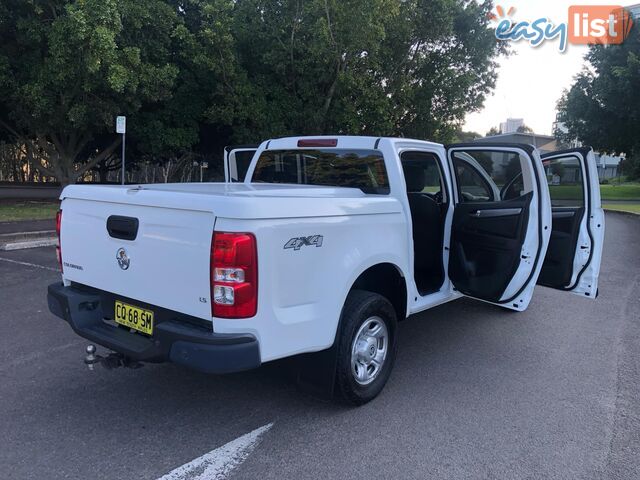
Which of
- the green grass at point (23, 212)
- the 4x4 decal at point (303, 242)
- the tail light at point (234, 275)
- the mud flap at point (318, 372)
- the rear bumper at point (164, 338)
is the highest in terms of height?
the 4x4 decal at point (303, 242)

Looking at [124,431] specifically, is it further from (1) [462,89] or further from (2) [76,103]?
(1) [462,89]

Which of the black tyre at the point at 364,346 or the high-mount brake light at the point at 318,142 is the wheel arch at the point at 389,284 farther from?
the high-mount brake light at the point at 318,142

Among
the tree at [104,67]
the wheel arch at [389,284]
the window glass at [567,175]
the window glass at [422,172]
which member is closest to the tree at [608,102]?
the tree at [104,67]

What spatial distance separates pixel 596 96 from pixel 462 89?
13593 millimetres

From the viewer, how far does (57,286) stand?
3.81 m

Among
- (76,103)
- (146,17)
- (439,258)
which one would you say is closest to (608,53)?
(146,17)

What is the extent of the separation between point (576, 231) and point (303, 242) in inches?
121

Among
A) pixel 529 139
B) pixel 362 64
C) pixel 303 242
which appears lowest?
pixel 303 242

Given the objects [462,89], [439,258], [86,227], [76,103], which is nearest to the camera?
[86,227]

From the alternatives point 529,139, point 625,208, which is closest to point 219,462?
point 529,139

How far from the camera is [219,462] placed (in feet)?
9.62

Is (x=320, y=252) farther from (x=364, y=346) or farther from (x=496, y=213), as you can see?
(x=496, y=213)

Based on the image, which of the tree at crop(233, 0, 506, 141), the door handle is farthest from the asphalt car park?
the tree at crop(233, 0, 506, 141)

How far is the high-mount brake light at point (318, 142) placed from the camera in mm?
4602
